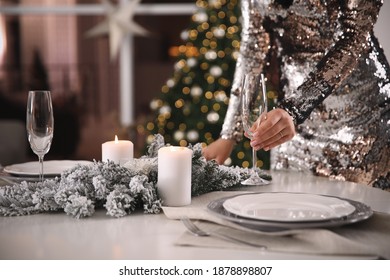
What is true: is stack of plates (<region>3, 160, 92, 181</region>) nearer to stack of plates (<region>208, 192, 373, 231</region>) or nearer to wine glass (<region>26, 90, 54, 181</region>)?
wine glass (<region>26, 90, 54, 181</region>)

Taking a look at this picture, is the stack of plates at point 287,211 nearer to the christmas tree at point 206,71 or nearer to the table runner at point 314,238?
the table runner at point 314,238

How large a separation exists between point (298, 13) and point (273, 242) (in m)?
1.03

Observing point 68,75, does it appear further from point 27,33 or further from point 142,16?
point 142,16

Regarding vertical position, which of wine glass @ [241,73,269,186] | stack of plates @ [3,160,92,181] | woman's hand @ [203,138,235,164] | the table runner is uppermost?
wine glass @ [241,73,269,186]

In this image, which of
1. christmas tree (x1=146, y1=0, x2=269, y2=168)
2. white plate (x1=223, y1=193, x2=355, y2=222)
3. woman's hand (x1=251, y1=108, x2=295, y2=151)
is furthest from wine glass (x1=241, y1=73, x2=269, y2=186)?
christmas tree (x1=146, y1=0, x2=269, y2=168)

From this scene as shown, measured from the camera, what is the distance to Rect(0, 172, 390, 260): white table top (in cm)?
89

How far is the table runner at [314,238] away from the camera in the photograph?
89 centimetres

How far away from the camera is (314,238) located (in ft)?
3.01

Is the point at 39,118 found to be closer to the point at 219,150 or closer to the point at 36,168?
the point at 36,168

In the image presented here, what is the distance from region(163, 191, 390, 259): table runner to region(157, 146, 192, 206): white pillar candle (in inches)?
3.9

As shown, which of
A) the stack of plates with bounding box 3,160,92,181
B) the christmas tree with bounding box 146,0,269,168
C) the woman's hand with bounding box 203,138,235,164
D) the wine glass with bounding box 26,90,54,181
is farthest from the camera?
the christmas tree with bounding box 146,0,269,168

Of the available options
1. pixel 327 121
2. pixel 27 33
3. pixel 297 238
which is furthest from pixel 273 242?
pixel 27 33

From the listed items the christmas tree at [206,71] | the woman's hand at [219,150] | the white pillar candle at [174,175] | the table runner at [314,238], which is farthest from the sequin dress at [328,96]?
the christmas tree at [206,71]

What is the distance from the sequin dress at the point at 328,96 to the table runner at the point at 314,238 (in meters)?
0.76
